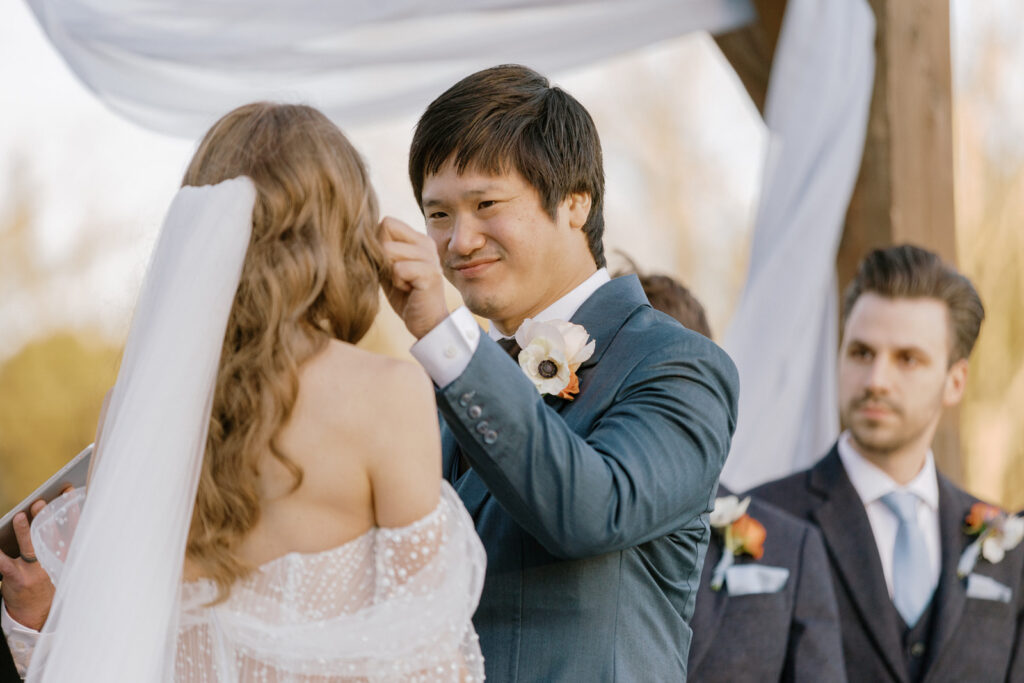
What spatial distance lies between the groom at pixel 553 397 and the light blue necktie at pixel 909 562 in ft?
5.32

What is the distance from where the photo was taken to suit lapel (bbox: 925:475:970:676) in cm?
365

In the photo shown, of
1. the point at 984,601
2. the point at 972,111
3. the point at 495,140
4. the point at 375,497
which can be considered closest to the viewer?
the point at 375,497

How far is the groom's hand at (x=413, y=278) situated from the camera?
1.97 meters

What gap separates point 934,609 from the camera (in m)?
3.72

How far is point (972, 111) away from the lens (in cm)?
1080

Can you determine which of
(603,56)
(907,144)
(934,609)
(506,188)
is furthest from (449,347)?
(907,144)

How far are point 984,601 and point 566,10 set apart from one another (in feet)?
8.30

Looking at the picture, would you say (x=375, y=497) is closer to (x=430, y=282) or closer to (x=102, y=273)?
(x=430, y=282)

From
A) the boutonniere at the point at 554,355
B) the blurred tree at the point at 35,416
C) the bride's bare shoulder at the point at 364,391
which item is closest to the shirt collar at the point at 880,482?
the boutonniere at the point at 554,355

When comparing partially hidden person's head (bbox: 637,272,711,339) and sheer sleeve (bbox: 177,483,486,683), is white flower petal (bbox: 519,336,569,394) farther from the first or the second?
partially hidden person's head (bbox: 637,272,711,339)

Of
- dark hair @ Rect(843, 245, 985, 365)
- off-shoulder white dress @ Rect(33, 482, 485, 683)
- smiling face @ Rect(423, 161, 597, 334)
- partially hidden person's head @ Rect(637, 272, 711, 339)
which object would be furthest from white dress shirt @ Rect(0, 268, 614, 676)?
dark hair @ Rect(843, 245, 985, 365)

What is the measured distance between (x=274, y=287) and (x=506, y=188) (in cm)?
80

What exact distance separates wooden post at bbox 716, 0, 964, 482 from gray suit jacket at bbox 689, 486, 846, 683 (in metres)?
1.70

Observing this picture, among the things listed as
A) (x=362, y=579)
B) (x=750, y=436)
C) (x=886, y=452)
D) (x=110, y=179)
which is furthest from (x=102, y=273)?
(x=362, y=579)
